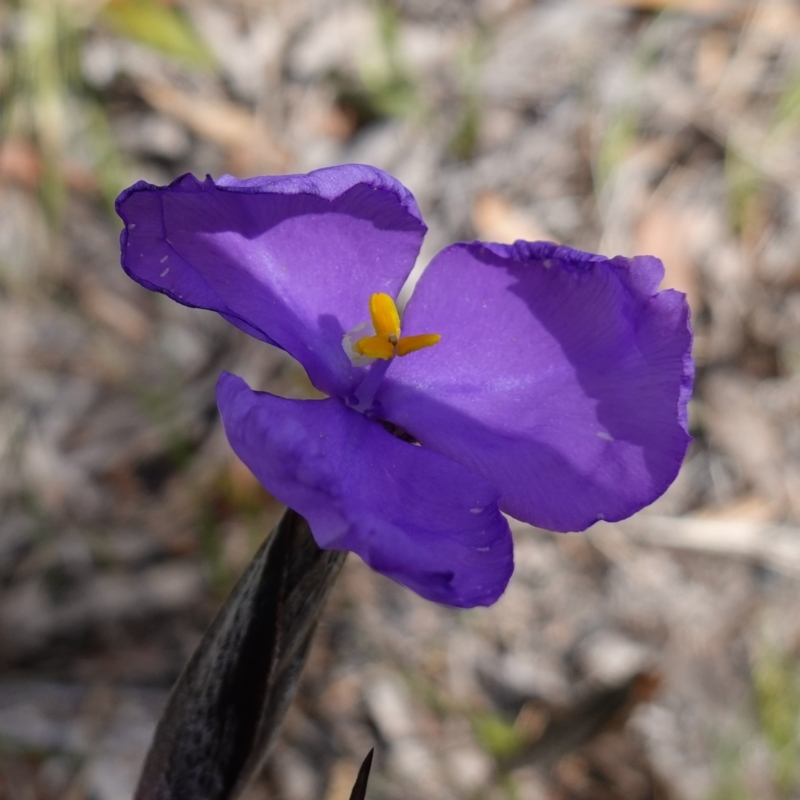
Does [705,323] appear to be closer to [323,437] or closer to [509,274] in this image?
[509,274]

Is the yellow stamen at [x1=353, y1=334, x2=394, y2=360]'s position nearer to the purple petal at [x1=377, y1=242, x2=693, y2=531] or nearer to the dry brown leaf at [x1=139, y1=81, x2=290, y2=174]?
the purple petal at [x1=377, y1=242, x2=693, y2=531]

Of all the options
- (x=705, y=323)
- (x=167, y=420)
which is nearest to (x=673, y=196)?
(x=705, y=323)

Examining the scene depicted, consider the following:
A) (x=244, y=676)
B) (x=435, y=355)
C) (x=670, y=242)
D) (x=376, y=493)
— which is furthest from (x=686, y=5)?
(x=244, y=676)

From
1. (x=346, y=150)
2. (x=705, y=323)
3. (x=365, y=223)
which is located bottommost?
(x=705, y=323)

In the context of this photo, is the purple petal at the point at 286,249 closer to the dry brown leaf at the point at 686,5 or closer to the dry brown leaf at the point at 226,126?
the dry brown leaf at the point at 226,126

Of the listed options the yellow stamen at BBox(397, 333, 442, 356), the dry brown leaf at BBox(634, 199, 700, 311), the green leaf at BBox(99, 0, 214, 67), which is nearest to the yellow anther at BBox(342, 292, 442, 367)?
the yellow stamen at BBox(397, 333, 442, 356)

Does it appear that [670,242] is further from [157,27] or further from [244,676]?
[244,676]
